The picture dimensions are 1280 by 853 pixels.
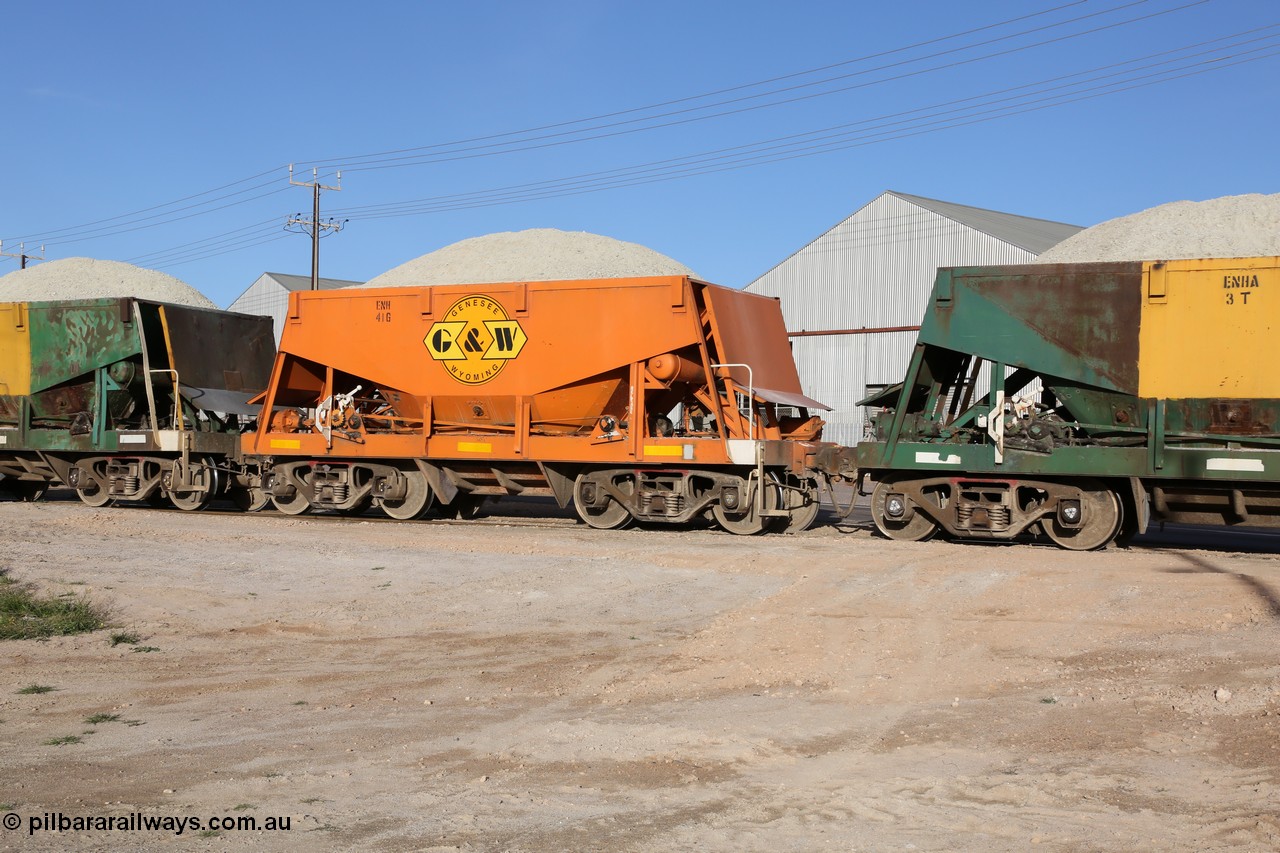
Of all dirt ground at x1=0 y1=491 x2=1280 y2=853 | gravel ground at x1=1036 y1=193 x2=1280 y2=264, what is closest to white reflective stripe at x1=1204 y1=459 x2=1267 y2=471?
dirt ground at x1=0 y1=491 x2=1280 y2=853

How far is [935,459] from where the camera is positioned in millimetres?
14039

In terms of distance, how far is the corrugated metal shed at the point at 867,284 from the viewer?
37.6 metres

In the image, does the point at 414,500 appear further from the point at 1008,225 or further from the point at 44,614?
the point at 1008,225

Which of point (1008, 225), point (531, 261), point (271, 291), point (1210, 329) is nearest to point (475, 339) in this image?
point (1210, 329)

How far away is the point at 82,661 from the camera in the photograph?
26.3 feet

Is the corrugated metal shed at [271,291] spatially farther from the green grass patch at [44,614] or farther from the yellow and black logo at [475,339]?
the green grass patch at [44,614]

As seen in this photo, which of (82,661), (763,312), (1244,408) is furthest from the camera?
(763,312)

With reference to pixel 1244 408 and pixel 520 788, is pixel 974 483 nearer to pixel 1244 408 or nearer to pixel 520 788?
pixel 1244 408

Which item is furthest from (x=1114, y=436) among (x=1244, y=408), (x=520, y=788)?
(x=520, y=788)

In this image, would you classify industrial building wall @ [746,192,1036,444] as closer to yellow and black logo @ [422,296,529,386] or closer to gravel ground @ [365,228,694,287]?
gravel ground @ [365,228,694,287]

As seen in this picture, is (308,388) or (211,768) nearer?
(211,768)

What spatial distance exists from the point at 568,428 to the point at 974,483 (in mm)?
5618

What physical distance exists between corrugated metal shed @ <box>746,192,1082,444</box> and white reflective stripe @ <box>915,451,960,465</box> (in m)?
22.1

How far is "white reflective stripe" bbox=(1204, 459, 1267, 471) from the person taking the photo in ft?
41.0
